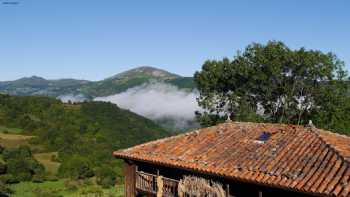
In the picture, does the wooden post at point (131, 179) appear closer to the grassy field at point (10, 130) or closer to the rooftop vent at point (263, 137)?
the rooftop vent at point (263, 137)

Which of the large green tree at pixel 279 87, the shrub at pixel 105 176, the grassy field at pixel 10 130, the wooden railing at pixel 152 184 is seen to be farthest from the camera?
the grassy field at pixel 10 130

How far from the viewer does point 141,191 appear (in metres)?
16.8

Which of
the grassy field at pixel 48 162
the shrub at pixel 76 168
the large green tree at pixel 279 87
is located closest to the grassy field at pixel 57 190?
the shrub at pixel 76 168

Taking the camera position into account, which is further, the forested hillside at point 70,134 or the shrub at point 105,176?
the forested hillside at point 70,134

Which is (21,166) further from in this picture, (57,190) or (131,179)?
(131,179)

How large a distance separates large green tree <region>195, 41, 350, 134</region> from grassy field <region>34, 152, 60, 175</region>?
53945mm

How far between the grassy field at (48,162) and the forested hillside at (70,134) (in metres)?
0.33

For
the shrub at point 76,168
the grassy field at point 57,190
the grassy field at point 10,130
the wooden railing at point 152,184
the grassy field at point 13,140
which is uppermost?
the wooden railing at point 152,184

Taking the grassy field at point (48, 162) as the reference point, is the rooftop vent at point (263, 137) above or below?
above

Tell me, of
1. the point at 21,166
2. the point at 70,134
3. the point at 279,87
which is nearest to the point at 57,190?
the point at 21,166

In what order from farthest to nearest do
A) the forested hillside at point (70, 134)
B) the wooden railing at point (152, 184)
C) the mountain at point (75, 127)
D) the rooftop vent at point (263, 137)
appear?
the mountain at point (75, 127)
the forested hillside at point (70, 134)
the wooden railing at point (152, 184)
the rooftop vent at point (263, 137)

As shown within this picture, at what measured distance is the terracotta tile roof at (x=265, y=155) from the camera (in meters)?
11.6

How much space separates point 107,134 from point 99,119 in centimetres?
569

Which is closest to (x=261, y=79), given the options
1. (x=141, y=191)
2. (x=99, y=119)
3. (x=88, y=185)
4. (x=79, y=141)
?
(x=141, y=191)
